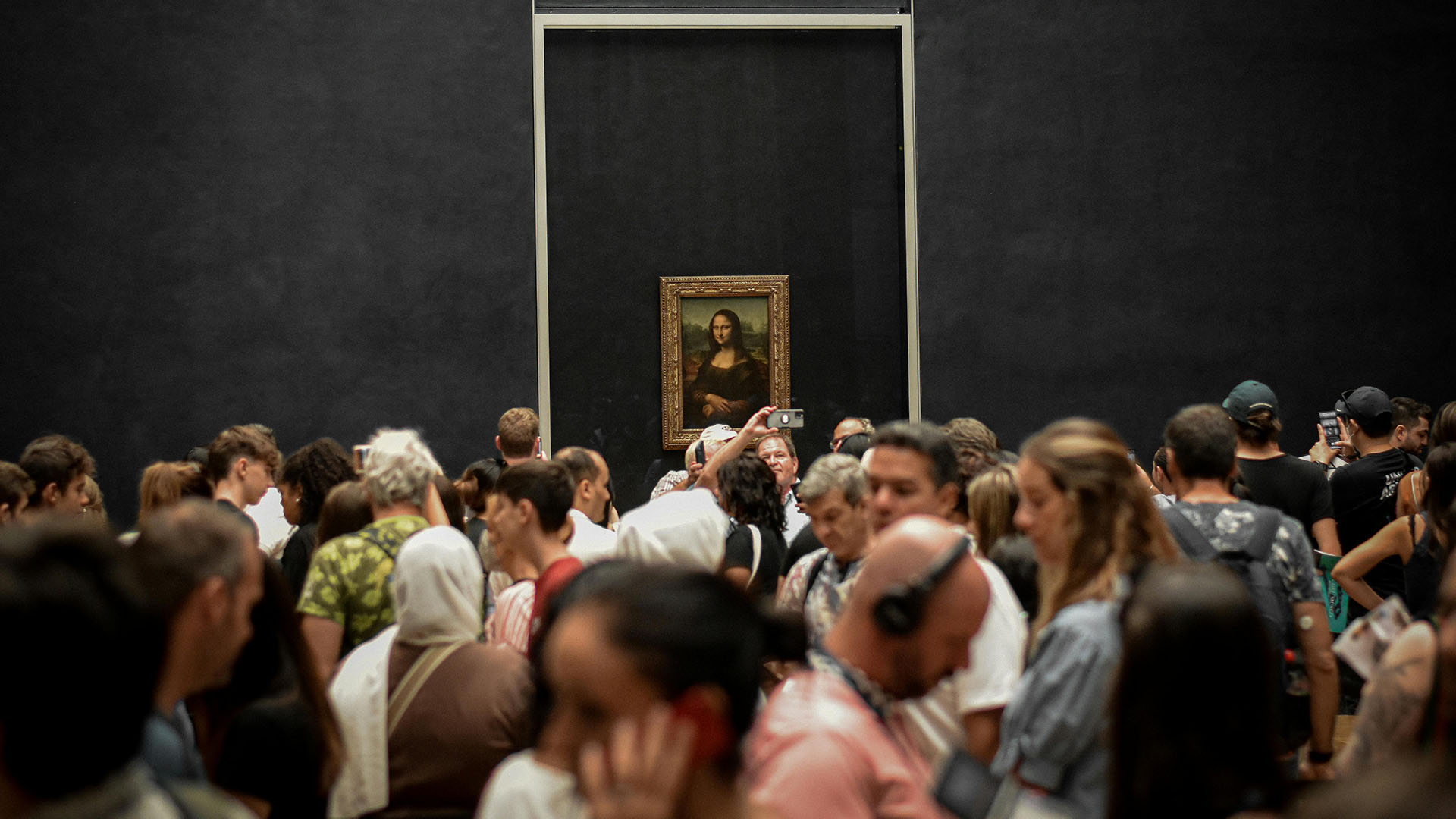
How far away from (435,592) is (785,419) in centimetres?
539

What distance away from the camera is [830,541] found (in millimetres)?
4398

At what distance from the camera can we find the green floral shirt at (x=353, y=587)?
4.07m

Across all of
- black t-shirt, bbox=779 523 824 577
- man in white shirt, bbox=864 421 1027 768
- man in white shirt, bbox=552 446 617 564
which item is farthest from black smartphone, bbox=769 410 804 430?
man in white shirt, bbox=864 421 1027 768

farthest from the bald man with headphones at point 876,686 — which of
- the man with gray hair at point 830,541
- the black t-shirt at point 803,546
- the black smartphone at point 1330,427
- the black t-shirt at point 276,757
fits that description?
the black smartphone at point 1330,427

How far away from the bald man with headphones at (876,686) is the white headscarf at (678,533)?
149 cm

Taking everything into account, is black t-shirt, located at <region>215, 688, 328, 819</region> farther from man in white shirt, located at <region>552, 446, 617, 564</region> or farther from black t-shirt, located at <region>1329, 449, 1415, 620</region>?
black t-shirt, located at <region>1329, 449, 1415, 620</region>

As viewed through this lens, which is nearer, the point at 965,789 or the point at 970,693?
the point at 965,789

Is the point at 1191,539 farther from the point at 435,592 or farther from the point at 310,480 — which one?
the point at 310,480

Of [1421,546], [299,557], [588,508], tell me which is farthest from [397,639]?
[1421,546]

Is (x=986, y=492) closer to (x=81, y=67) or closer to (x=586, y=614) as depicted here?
(x=586, y=614)

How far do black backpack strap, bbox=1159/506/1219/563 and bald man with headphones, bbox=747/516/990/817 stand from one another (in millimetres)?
1859

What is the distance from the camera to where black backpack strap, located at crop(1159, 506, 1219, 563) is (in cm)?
384

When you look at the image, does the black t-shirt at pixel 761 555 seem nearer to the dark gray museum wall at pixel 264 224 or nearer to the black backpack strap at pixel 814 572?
the black backpack strap at pixel 814 572

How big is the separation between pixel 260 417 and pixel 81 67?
3.37 metres
